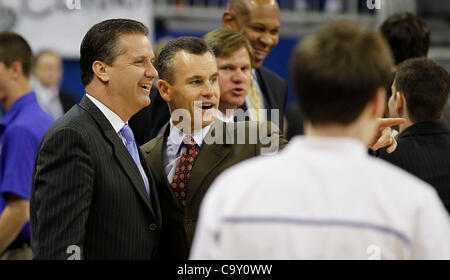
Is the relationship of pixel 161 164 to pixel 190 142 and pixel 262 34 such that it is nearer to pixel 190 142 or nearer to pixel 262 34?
pixel 190 142

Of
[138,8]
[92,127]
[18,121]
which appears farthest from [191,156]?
[138,8]

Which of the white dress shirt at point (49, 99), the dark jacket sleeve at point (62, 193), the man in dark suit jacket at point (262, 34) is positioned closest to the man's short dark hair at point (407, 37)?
the man in dark suit jacket at point (262, 34)

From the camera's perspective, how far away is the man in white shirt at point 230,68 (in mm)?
3025

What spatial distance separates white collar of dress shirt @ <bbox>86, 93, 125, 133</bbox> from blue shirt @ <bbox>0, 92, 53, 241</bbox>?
50.1 inches

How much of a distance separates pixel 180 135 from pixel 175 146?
0.15 ft

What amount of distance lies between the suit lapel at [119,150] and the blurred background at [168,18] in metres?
5.10

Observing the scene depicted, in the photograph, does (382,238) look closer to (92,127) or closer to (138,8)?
(92,127)

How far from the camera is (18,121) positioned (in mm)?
3555

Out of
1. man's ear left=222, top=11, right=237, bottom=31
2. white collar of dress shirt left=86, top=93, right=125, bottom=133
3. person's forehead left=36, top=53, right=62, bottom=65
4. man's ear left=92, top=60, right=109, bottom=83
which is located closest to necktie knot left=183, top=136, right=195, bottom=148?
white collar of dress shirt left=86, top=93, right=125, bottom=133

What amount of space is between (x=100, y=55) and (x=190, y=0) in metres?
6.17

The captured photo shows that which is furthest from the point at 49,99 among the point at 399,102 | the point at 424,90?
the point at 424,90

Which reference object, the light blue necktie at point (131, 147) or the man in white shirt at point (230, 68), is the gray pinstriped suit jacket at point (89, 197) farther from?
the man in white shirt at point (230, 68)

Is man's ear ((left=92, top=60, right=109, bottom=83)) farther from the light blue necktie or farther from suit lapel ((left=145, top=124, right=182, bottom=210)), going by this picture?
suit lapel ((left=145, top=124, right=182, bottom=210))

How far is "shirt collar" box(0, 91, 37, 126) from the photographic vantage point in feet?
12.0
